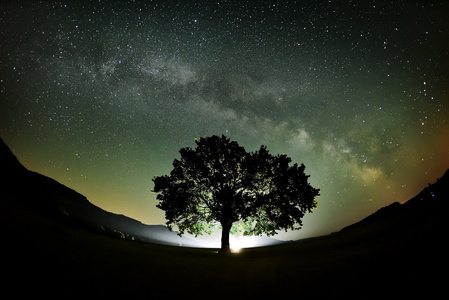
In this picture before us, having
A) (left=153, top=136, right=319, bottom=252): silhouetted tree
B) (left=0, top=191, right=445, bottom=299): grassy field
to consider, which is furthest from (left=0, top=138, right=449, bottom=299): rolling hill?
(left=153, top=136, right=319, bottom=252): silhouetted tree

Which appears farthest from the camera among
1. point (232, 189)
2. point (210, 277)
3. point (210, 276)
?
point (232, 189)

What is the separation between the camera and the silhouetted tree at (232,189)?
2312 centimetres

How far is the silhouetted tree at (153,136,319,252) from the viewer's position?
2312cm

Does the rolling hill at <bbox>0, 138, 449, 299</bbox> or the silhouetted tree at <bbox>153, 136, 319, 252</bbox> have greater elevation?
the silhouetted tree at <bbox>153, 136, 319, 252</bbox>

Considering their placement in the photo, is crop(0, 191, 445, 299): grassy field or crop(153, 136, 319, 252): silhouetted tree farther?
crop(153, 136, 319, 252): silhouetted tree

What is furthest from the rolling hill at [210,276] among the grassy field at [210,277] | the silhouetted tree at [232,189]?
the silhouetted tree at [232,189]

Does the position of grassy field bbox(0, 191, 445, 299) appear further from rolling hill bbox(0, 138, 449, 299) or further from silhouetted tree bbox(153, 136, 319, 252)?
silhouetted tree bbox(153, 136, 319, 252)

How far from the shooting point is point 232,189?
24.2 meters

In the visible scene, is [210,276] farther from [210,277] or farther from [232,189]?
[232,189]

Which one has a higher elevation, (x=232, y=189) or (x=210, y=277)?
(x=232, y=189)

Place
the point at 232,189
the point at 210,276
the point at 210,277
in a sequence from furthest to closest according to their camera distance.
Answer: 1. the point at 232,189
2. the point at 210,276
3. the point at 210,277

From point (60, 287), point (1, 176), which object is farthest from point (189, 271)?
point (1, 176)

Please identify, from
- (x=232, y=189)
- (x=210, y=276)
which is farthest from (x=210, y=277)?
(x=232, y=189)

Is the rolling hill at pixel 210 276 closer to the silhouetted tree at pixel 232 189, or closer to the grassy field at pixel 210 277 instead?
the grassy field at pixel 210 277
